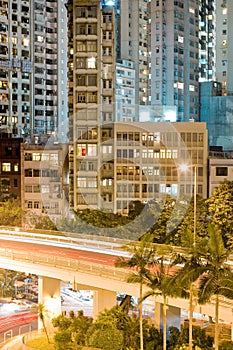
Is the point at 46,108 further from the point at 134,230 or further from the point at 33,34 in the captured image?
the point at 134,230

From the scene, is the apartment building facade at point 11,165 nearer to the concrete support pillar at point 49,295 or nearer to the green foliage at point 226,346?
the concrete support pillar at point 49,295

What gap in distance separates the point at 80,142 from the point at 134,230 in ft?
59.6

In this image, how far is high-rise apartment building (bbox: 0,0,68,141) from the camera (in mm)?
88062

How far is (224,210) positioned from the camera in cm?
3581

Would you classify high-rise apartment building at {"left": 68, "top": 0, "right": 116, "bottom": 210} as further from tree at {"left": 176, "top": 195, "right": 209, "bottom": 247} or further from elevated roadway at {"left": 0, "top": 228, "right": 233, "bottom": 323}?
tree at {"left": 176, "top": 195, "right": 209, "bottom": 247}

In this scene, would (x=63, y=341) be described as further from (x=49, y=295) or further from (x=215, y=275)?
(x=215, y=275)

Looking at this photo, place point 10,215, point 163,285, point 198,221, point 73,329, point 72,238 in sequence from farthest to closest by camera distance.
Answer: point 10,215
point 72,238
point 198,221
point 73,329
point 163,285

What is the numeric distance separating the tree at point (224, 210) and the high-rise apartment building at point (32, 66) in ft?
174

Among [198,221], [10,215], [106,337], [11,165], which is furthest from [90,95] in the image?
[106,337]

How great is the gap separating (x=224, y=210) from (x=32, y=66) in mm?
59595

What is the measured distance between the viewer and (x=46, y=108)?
91.9 meters

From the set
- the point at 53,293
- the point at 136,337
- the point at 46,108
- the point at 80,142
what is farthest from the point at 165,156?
the point at 46,108

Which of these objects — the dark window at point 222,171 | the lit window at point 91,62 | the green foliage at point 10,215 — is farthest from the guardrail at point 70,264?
the lit window at point 91,62

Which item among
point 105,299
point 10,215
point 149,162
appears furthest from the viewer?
point 149,162
